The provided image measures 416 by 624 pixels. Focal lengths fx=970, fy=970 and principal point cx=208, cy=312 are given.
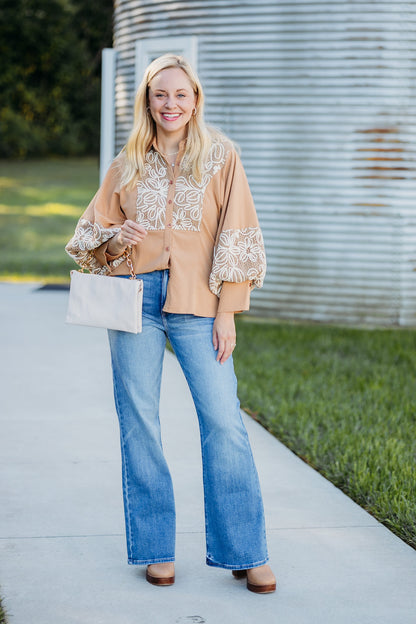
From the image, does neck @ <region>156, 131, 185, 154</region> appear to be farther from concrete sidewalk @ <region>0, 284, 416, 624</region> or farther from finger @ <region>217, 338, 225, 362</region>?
concrete sidewalk @ <region>0, 284, 416, 624</region>

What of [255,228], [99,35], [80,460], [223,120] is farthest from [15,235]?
[255,228]

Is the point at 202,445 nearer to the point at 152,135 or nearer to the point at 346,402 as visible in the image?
the point at 152,135

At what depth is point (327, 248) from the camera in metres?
10.6

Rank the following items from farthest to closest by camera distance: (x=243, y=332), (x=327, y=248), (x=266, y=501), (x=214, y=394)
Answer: (x=327, y=248) < (x=243, y=332) < (x=266, y=501) < (x=214, y=394)

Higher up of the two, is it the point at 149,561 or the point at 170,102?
the point at 170,102

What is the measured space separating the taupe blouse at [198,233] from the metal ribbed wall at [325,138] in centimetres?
732

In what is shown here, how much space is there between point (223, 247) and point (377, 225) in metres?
7.46

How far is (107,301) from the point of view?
3344mm

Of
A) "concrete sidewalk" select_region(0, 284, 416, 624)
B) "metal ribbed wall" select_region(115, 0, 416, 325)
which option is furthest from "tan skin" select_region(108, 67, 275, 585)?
"metal ribbed wall" select_region(115, 0, 416, 325)

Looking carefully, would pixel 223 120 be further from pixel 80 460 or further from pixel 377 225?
pixel 80 460

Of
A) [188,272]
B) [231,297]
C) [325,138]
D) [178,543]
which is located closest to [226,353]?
[231,297]

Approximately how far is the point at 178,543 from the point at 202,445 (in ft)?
2.38

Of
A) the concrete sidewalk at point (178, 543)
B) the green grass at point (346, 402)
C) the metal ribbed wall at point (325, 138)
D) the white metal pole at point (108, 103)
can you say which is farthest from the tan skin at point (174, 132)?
the white metal pole at point (108, 103)

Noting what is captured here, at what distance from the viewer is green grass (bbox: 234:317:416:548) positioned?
15.6 ft
